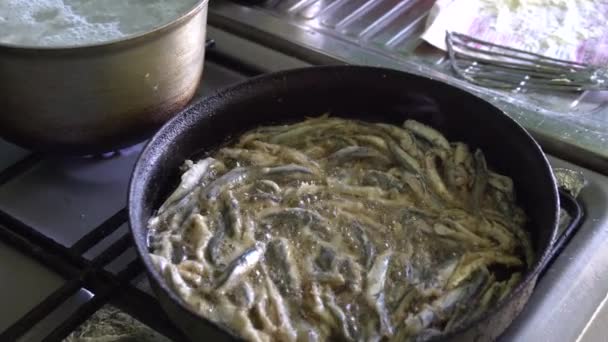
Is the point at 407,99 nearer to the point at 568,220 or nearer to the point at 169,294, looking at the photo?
the point at 568,220

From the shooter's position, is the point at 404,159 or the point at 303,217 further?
the point at 404,159

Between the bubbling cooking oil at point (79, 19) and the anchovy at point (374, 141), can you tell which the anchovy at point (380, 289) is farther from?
the bubbling cooking oil at point (79, 19)

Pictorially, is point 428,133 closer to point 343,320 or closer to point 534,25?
point 343,320

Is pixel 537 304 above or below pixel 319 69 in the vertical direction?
below

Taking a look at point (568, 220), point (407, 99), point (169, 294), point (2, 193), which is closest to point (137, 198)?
point (169, 294)

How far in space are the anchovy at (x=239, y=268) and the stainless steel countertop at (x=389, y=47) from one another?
2.12ft

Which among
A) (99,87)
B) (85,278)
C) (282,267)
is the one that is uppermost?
(99,87)

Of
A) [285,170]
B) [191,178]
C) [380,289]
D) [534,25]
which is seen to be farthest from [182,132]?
[534,25]

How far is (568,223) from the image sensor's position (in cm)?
117

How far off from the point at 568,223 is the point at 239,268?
57 centimetres

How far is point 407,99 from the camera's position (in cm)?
125

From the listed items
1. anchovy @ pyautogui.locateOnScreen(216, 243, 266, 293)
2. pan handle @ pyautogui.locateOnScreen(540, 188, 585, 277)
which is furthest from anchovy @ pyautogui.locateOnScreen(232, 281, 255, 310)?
pan handle @ pyautogui.locateOnScreen(540, 188, 585, 277)

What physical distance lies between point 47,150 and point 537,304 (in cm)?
85

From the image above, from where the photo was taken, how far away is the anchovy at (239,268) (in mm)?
964
